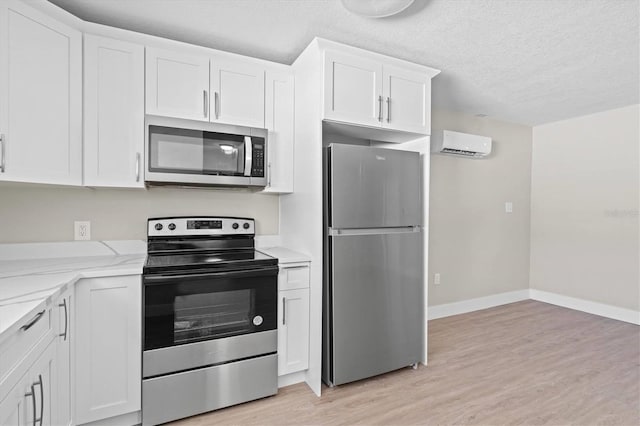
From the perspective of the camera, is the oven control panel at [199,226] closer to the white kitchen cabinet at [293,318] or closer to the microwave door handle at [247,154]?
the microwave door handle at [247,154]

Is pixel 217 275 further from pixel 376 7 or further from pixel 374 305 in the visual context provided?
pixel 376 7

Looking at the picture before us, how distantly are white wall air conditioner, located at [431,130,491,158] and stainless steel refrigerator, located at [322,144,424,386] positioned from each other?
1.15m

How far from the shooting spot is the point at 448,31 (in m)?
2.08

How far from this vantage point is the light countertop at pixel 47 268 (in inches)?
46.4

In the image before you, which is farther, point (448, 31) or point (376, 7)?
point (448, 31)

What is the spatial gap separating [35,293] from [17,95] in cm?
103

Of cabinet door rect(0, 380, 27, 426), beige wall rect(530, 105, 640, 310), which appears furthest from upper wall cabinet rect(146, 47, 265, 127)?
beige wall rect(530, 105, 640, 310)

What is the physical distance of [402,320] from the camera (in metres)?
2.42

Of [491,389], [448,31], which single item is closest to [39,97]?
[448,31]

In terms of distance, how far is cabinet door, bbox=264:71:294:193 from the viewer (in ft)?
7.89

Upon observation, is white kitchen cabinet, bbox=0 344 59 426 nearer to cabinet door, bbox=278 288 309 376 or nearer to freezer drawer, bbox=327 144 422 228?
cabinet door, bbox=278 288 309 376

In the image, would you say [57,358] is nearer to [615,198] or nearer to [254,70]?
[254,70]

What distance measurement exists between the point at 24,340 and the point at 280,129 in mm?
Result: 1850

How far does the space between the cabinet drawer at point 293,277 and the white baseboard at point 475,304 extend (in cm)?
200
